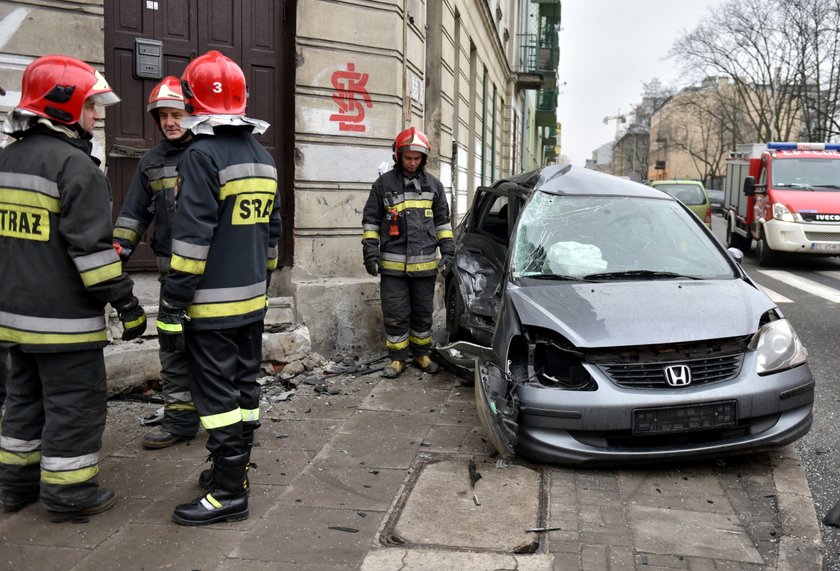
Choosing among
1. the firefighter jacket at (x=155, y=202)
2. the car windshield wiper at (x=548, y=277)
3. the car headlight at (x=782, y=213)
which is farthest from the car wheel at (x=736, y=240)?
the firefighter jacket at (x=155, y=202)

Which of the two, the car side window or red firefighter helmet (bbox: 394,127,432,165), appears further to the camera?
red firefighter helmet (bbox: 394,127,432,165)

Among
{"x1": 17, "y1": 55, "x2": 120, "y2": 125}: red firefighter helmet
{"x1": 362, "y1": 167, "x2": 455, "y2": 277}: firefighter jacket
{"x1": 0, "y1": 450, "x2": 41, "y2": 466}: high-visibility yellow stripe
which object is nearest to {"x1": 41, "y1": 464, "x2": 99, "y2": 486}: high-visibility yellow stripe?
{"x1": 0, "y1": 450, "x2": 41, "y2": 466}: high-visibility yellow stripe

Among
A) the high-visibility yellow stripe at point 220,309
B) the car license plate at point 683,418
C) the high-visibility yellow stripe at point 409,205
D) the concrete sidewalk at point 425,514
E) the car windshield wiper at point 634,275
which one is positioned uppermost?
the high-visibility yellow stripe at point 409,205

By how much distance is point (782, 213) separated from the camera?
1359cm

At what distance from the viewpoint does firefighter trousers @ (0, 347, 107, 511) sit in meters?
3.44

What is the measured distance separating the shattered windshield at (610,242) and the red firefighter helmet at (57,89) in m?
2.62

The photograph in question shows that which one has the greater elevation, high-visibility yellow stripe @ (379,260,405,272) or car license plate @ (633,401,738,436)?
high-visibility yellow stripe @ (379,260,405,272)

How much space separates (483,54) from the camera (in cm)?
1658

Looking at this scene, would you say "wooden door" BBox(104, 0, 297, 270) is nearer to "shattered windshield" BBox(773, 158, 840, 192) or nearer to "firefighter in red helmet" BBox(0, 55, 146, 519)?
"firefighter in red helmet" BBox(0, 55, 146, 519)

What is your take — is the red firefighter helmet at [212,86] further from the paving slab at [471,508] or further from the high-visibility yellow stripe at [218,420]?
the paving slab at [471,508]

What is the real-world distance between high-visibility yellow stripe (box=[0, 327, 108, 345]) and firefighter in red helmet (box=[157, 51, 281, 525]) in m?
0.37

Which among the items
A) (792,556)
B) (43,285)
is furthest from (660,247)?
(43,285)

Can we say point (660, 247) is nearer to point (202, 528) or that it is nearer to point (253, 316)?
point (253, 316)

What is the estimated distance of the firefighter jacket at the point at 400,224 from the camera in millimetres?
6195
